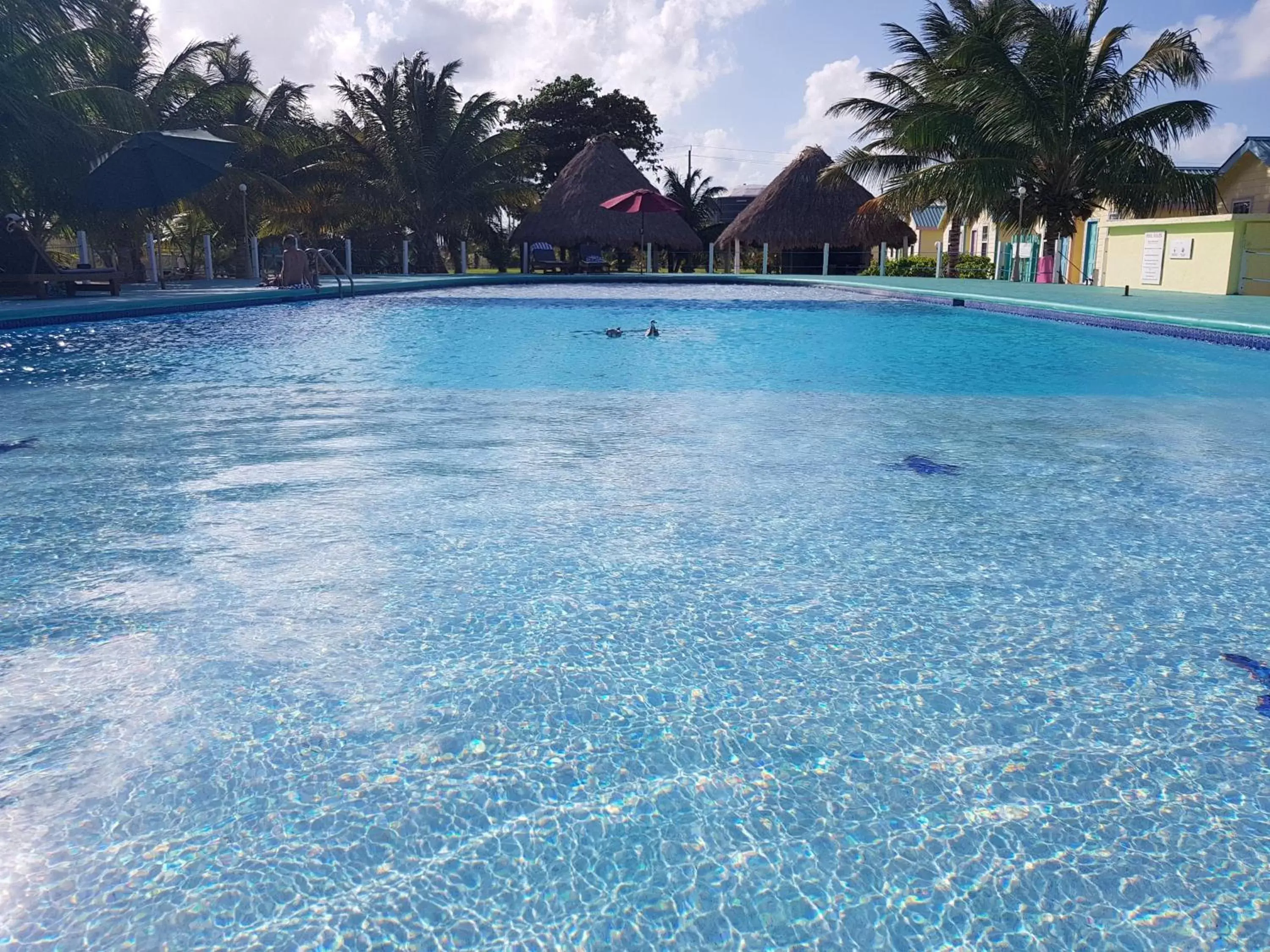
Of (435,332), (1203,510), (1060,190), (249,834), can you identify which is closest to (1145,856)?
(249,834)

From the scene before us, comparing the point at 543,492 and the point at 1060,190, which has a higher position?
the point at 1060,190

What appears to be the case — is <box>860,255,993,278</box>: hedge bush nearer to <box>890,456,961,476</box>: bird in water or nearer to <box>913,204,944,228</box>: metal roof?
<box>913,204,944,228</box>: metal roof

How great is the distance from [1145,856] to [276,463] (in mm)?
4343

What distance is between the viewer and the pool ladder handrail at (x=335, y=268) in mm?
17406

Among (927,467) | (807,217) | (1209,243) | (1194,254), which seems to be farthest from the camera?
(807,217)

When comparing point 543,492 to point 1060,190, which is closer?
point 543,492

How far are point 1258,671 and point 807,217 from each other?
29.2 meters

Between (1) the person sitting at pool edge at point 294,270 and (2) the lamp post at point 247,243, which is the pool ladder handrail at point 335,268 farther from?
(2) the lamp post at point 247,243

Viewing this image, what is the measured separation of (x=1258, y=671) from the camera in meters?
2.64

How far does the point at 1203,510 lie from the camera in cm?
424

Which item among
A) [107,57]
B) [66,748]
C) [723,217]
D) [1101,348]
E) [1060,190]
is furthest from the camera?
[723,217]

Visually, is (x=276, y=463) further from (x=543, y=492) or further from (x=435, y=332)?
(x=435, y=332)

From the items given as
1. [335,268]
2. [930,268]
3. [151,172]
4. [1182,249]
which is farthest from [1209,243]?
[151,172]

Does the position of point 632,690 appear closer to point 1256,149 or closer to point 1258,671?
point 1258,671
